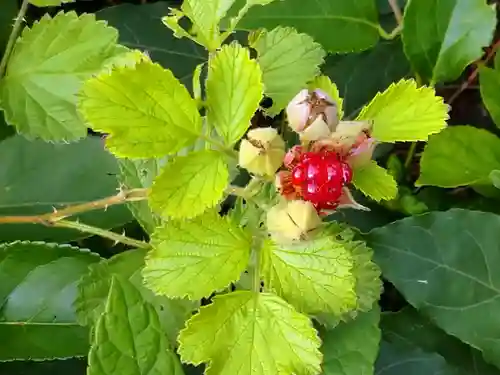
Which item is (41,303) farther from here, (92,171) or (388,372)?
(388,372)

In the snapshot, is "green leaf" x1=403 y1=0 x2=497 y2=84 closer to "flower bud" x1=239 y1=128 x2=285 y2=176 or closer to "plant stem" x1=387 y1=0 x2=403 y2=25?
"plant stem" x1=387 y1=0 x2=403 y2=25

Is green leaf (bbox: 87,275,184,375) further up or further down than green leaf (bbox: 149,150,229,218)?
further down

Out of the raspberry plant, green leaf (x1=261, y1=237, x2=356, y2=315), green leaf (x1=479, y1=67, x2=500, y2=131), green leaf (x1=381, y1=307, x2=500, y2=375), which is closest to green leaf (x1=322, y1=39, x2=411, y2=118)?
the raspberry plant

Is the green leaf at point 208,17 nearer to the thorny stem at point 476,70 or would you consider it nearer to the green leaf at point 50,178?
the green leaf at point 50,178

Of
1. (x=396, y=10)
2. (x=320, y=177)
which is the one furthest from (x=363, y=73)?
(x=320, y=177)

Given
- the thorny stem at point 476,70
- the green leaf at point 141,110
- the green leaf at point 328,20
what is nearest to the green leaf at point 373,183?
the green leaf at point 141,110

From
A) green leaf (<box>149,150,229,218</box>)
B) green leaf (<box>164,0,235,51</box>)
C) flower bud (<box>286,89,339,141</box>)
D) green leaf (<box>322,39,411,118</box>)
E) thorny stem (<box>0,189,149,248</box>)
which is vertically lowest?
green leaf (<box>322,39,411,118</box>)

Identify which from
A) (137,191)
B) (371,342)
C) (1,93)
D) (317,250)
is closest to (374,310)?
(371,342)

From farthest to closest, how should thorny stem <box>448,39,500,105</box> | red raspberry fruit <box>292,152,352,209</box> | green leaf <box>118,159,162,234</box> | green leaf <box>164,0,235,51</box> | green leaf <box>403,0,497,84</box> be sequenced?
thorny stem <box>448,39,500,105</box> < green leaf <box>403,0,497,84</box> < green leaf <box>118,159,162,234</box> < green leaf <box>164,0,235,51</box> < red raspberry fruit <box>292,152,352,209</box>
